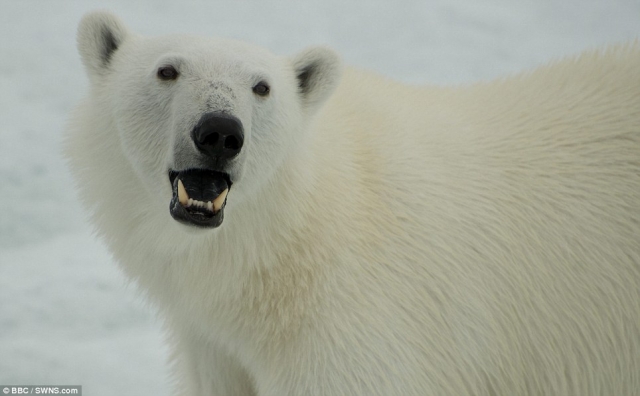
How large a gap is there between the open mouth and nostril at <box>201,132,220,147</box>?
0.14m

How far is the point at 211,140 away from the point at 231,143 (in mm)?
→ 74

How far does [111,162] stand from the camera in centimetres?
324

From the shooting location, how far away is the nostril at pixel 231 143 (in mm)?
2820

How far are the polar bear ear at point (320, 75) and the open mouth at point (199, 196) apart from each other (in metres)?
0.65

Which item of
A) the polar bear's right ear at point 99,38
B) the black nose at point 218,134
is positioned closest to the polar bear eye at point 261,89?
the black nose at point 218,134

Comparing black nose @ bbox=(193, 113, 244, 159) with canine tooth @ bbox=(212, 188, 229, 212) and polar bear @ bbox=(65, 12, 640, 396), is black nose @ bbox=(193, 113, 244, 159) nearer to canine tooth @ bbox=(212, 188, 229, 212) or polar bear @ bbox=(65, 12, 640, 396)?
polar bear @ bbox=(65, 12, 640, 396)

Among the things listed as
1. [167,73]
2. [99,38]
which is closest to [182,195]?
→ [167,73]

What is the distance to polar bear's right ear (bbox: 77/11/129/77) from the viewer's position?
A: 10.9 feet

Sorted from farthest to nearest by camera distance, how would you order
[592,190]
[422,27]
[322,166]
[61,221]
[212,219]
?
[422,27]
[61,221]
[592,190]
[322,166]
[212,219]

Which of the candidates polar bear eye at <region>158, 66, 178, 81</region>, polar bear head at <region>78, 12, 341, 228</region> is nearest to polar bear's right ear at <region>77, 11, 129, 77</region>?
polar bear head at <region>78, 12, 341, 228</region>

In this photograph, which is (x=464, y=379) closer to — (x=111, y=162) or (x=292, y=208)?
(x=292, y=208)

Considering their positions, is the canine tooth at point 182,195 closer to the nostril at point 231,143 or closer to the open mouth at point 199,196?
the open mouth at point 199,196

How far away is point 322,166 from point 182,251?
27.0 inches

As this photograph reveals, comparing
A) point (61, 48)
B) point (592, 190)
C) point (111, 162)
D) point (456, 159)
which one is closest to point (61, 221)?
point (61, 48)
